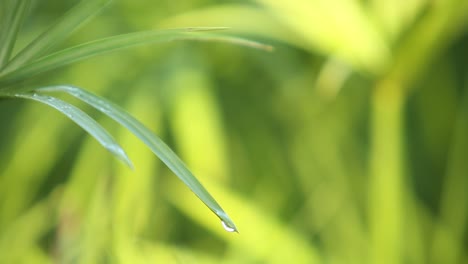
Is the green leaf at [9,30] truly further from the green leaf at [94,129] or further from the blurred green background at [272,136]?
the blurred green background at [272,136]

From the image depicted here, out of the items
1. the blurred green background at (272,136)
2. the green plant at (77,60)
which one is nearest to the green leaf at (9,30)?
the green plant at (77,60)

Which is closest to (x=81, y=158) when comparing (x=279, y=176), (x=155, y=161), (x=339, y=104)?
(x=155, y=161)

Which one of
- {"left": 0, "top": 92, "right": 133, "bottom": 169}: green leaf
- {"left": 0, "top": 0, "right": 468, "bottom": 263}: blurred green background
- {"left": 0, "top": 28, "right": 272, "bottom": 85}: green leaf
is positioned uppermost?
{"left": 0, "top": 0, "right": 468, "bottom": 263}: blurred green background

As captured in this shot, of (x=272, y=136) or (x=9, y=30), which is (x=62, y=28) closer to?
(x=9, y=30)

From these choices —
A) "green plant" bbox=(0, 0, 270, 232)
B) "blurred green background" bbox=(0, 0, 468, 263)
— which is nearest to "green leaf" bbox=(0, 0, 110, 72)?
"green plant" bbox=(0, 0, 270, 232)

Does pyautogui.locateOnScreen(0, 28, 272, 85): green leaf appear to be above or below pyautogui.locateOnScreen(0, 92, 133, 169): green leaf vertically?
above

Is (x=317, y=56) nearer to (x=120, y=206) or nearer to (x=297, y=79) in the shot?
(x=297, y=79)

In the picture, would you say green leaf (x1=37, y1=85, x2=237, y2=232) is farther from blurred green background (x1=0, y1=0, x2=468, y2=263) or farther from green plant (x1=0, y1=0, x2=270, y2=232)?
blurred green background (x1=0, y1=0, x2=468, y2=263)
